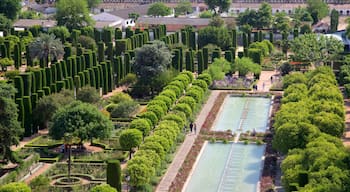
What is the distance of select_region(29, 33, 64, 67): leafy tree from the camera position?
63.9 meters

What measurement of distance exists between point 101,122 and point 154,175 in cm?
582

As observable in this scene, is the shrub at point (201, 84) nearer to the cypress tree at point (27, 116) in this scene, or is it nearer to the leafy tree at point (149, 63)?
the leafy tree at point (149, 63)

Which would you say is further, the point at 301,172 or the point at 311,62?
the point at 311,62

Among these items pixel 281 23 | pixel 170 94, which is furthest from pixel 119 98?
pixel 281 23

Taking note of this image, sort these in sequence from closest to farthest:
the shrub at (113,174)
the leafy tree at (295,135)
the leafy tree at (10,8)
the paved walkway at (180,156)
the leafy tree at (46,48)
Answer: the shrub at (113,174), the paved walkway at (180,156), the leafy tree at (295,135), the leafy tree at (46,48), the leafy tree at (10,8)

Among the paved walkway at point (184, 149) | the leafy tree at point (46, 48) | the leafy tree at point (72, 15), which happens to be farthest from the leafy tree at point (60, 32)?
the paved walkway at point (184, 149)

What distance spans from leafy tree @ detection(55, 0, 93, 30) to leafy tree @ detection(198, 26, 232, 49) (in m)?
15.3

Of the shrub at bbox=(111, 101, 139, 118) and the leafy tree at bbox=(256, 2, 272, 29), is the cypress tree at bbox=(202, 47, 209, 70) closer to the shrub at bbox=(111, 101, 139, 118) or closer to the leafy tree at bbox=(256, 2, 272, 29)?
the shrub at bbox=(111, 101, 139, 118)

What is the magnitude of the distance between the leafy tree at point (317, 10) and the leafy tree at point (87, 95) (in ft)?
188

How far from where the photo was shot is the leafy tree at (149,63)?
57438 millimetres

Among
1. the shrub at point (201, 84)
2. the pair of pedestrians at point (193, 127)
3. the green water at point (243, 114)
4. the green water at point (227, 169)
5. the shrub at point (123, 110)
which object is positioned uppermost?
the shrub at point (201, 84)

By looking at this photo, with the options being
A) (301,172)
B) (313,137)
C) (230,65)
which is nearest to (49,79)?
(230,65)

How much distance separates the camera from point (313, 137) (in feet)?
121

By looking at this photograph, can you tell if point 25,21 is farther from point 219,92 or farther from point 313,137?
point 313,137
